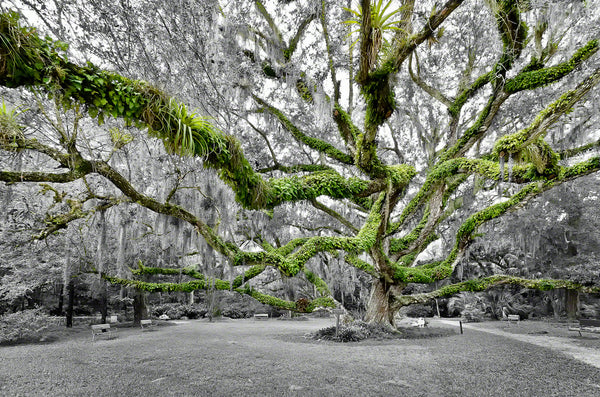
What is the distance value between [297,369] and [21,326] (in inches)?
323

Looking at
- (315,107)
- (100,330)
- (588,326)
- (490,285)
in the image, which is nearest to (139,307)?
(100,330)

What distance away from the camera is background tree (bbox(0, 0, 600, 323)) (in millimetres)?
2670

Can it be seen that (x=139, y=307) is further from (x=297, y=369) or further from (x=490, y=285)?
(x=490, y=285)

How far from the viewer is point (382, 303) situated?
9141 mm

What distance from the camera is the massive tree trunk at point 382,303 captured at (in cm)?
908

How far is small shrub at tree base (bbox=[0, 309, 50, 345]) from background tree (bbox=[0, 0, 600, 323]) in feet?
10.6

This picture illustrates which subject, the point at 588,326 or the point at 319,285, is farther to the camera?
the point at 319,285

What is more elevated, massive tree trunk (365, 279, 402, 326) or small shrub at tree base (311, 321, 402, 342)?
massive tree trunk (365, 279, 402, 326)

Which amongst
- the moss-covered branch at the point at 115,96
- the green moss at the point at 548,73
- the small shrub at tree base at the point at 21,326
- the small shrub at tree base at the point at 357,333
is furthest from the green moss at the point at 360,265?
the small shrub at tree base at the point at 21,326

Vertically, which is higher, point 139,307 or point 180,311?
point 139,307

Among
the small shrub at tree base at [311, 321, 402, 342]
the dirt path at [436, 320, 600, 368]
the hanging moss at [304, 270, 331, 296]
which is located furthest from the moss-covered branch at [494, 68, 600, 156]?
the hanging moss at [304, 270, 331, 296]

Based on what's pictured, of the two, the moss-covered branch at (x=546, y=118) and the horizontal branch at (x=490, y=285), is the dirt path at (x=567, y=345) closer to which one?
the horizontal branch at (x=490, y=285)

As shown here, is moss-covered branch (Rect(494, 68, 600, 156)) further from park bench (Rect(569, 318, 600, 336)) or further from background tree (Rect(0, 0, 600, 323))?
park bench (Rect(569, 318, 600, 336))

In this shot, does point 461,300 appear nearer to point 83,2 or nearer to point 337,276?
point 337,276
